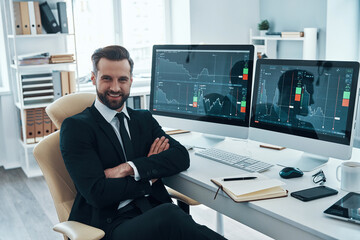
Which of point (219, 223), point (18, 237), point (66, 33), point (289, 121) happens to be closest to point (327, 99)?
point (289, 121)

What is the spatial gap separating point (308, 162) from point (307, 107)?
269 mm

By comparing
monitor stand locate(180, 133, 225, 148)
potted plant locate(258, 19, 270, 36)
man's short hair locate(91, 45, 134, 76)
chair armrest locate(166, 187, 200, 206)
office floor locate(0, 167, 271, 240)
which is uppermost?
potted plant locate(258, 19, 270, 36)

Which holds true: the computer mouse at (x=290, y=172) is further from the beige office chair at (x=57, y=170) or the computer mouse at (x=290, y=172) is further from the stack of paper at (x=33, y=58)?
the stack of paper at (x=33, y=58)

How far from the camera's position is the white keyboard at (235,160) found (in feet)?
6.42

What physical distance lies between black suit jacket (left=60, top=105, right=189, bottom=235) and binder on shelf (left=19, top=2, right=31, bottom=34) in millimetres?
2405

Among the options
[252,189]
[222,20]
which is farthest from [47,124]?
[252,189]

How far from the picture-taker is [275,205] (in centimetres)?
156

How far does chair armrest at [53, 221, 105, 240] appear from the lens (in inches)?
61.6

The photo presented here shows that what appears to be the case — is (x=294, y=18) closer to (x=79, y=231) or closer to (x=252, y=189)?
(x=252, y=189)

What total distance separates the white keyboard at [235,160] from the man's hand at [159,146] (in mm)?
217

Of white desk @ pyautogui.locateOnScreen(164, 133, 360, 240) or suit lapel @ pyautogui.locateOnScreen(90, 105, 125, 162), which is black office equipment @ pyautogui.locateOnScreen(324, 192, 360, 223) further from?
suit lapel @ pyautogui.locateOnScreen(90, 105, 125, 162)

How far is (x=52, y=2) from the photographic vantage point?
433 cm

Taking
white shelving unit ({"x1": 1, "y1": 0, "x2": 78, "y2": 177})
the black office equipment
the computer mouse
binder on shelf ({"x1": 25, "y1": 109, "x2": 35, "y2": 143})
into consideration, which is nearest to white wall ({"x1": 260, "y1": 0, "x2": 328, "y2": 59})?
white shelving unit ({"x1": 1, "y1": 0, "x2": 78, "y2": 177})

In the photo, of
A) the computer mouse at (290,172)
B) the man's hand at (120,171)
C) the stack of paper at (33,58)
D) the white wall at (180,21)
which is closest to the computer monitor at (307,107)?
the computer mouse at (290,172)
